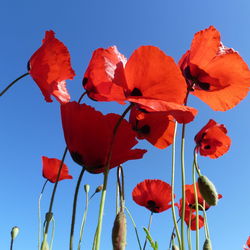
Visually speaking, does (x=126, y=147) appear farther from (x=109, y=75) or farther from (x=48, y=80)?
(x=48, y=80)

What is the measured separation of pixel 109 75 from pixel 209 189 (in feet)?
1.56

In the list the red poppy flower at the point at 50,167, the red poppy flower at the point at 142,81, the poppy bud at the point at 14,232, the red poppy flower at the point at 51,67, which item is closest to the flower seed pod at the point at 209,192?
the red poppy flower at the point at 142,81

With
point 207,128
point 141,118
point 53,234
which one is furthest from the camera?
point 53,234

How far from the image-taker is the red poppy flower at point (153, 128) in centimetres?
75

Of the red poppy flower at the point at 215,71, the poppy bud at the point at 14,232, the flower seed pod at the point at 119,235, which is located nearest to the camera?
the flower seed pod at the point at 119,235

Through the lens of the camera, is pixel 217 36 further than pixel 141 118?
Yes

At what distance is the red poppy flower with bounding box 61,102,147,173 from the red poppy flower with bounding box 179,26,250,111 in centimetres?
38

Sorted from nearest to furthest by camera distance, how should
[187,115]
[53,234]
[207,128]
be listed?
[187,115] → [207,128] → [53,234]

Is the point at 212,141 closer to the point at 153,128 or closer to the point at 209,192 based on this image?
the point at 209,192

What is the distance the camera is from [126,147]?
2.11 feet

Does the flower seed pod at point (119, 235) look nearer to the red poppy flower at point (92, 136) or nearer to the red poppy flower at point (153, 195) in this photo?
the red poppy flower at point (92, 136)

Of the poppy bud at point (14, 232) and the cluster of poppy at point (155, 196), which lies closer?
the poppy bud at point (14, 232)

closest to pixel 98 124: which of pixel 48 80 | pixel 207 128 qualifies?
pixel 48 80

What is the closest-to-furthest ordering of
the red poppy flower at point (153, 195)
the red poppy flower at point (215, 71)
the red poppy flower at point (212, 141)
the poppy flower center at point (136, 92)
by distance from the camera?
the poppy flower center at point (136, 92), the red poppy flower at point (215, 71), the red poppy flower at point (212, 141), the red poppy flower at point (153, 195)
